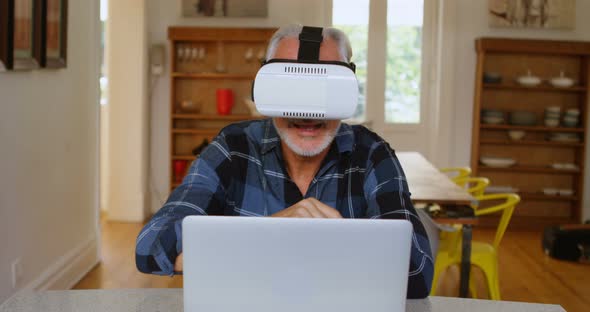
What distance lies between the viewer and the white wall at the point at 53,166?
3.59 metres

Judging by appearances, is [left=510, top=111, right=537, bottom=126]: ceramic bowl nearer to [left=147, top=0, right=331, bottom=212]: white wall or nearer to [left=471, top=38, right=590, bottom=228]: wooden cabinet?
[left=471, top=38, right=590, bottom=228]: wooden cabinet

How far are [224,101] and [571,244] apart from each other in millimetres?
3079

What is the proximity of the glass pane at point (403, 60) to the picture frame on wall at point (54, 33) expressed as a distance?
350cm

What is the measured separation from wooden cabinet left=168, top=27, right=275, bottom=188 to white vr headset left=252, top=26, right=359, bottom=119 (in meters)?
5.48

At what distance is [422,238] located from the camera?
1.71 m

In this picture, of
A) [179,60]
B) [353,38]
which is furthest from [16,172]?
[353,38]

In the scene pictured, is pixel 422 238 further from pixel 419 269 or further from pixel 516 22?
pixel 516 22

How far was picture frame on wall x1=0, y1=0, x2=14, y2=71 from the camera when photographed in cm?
335

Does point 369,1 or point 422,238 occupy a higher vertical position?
point 369,1

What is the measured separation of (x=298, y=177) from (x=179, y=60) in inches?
203

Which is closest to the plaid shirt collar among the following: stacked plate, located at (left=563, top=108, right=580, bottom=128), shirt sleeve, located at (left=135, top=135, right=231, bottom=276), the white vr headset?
shirt sleeve, located at (left=135, top=135, right=231, bottom=276)

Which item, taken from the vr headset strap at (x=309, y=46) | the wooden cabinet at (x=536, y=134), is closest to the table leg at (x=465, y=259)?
the vr headset strap at (x=309, y=46)

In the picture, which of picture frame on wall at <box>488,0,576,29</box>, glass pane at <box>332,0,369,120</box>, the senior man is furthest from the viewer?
glass pane at <box>332,0,369,120</box>

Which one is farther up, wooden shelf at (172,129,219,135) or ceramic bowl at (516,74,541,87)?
ceramic bowl at (516,74,541,87)
